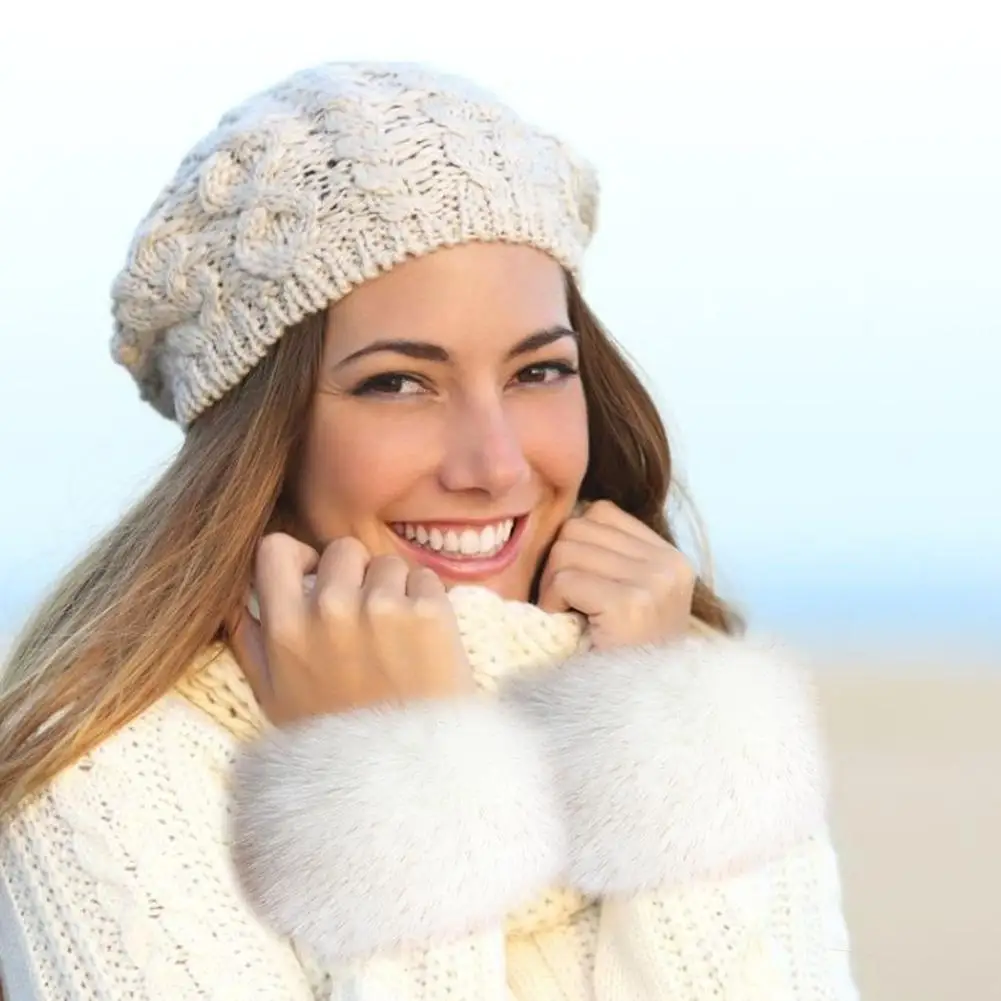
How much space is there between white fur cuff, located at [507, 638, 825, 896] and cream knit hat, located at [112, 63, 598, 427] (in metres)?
0.60

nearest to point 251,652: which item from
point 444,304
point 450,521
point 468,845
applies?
point 450,521

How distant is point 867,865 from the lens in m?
5.88

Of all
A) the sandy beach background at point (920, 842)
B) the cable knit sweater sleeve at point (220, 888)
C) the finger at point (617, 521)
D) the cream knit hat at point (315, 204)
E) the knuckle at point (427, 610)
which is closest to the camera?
the cable knit sweater sleeve at point (220, 888)

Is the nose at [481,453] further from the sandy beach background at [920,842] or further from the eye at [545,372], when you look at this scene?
the sandy beach background at [920,842]

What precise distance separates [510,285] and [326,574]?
0.46m

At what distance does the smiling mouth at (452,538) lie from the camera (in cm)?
202

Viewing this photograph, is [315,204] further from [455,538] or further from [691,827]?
[691,827]

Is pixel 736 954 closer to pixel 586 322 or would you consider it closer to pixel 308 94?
pixel 586 322

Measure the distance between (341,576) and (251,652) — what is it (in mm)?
172

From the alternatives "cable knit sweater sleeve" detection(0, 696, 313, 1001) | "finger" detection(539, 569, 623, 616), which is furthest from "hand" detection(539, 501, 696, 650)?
"cable knit sweater sleeve" detection(0, 696, 313, 1001)

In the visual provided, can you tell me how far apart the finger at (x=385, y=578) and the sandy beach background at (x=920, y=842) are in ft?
7.59

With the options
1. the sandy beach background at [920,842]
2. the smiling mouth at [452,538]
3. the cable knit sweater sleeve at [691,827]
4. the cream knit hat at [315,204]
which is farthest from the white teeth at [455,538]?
the sandy beach background at [920,842]

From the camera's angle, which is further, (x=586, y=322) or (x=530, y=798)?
(x=586, y=322)

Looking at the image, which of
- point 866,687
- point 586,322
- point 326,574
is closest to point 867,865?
point 586,322
